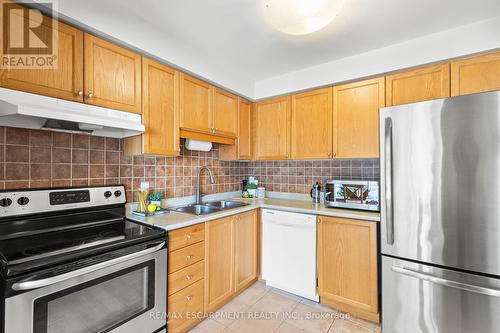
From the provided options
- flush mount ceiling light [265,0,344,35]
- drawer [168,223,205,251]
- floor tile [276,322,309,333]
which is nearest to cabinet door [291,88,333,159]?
flush mount ceiling light [265,0,344,35]

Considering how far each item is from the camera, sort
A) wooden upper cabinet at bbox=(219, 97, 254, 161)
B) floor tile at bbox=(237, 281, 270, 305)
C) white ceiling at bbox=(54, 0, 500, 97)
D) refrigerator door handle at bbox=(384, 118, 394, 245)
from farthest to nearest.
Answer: wooden upper cabinet at bbox=(219, 97, 254, 161), floor tile at bbox=(237, 281, 270, 305), refrigerator door handle at bbox=(384, 118, 394, 245), white ceiling at bbox=(54, 0, 500, 97)

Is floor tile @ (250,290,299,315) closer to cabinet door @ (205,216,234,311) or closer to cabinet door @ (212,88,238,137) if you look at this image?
cabinet door @ (205,216,234,311)

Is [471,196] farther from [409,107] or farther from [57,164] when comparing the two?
[57,164]

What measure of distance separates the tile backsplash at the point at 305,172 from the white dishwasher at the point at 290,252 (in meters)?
0.69

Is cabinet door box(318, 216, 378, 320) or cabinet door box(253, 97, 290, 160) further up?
cabinet door box(253, 97, 290, 160)

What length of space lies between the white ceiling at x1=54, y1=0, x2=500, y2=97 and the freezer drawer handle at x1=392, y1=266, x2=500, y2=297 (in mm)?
1734

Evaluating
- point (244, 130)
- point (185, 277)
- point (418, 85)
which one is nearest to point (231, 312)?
point (185, 277)

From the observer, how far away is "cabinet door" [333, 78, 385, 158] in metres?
2.04

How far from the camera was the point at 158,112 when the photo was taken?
1.84 m

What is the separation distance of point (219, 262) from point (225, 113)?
1.51m

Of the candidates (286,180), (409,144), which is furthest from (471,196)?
(286,180)

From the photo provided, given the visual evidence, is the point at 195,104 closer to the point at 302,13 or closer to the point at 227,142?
the point at 227,142

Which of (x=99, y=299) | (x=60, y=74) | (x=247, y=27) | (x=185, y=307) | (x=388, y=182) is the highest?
(x=247, y=27)

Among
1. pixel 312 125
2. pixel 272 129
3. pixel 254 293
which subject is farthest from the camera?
pixel 272 129
